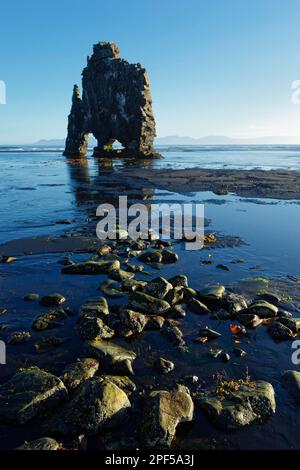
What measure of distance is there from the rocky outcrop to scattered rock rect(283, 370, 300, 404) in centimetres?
10111

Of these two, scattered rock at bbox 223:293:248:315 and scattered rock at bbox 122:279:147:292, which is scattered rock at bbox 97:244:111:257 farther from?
scattered rock at bbox 223:293:248:315

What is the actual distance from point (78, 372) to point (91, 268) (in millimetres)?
7598

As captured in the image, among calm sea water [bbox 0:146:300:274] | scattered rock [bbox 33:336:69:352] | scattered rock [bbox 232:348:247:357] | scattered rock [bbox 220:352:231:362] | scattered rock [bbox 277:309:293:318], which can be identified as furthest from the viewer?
calm sea water [bbox 0:146:300:274]

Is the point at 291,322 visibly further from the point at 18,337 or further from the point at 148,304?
the point at 18,337

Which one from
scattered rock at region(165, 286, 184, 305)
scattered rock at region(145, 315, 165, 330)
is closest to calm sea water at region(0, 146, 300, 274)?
scattered rock at region(165, 286, 184, 305)

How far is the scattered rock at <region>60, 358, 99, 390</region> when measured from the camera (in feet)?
27.2

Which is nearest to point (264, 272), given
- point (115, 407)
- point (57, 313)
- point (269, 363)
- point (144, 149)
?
point (269, 363)

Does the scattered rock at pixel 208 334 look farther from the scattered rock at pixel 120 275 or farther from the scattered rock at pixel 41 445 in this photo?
the scattered rock at pixel 41 445

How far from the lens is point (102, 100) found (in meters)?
112

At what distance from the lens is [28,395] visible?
7598mm

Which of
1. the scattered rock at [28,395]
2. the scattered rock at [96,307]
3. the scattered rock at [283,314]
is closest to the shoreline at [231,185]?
the scattered rock at [283,314]

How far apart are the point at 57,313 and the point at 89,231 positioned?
39.4 feet

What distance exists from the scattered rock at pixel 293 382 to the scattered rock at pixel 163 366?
117 inches
